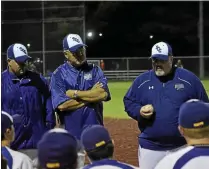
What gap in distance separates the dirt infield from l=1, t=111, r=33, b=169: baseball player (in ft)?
18.1

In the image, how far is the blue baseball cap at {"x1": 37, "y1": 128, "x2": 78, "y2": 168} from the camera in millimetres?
3146

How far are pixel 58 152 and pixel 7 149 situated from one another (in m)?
1.08

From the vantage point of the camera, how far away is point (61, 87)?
617cm

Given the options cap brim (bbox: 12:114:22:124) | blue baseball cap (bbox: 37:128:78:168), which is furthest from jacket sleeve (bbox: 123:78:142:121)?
blue baseball cap (bbox: 37:128:78:168)

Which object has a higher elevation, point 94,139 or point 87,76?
point 87,76

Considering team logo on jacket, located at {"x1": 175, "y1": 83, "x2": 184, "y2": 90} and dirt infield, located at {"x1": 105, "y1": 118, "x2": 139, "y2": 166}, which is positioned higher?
team logo on jacket, located at {"x1": 175, "y1": 83, "x2": 184, "y2": 90}

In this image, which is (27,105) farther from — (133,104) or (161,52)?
(161,52)

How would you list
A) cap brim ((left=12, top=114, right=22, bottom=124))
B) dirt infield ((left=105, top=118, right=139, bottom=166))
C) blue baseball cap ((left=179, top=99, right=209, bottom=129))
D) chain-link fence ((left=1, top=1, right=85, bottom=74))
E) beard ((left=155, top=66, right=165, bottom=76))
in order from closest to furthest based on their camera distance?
blue baseball cap ((left=179, top=99, right=209, bottom=129))
cap brim ((left=12, top=114, right=22, bottom=124))
beard ((left=155, top=66, right=165, bottom=76))
dirt infield ((left=105, top=118, right=139, bottom=166))
chain-link fence ((left=1, top=1, right=85, bottom=74))

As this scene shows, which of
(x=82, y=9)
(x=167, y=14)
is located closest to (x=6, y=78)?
(x=82, y=9)

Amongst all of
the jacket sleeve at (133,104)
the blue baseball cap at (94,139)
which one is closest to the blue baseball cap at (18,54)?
the jacket sleeve at (133,104)

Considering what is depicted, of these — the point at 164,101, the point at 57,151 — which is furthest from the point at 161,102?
the point at 57,151

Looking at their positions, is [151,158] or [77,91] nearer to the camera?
[151,158]

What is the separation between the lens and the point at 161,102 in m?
5.86

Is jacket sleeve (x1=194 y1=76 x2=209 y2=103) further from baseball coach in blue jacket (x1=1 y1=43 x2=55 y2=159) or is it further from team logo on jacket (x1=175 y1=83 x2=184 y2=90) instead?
baseball coach in blue jacket (x1=1 y1=43 x2=55 y2=159)
